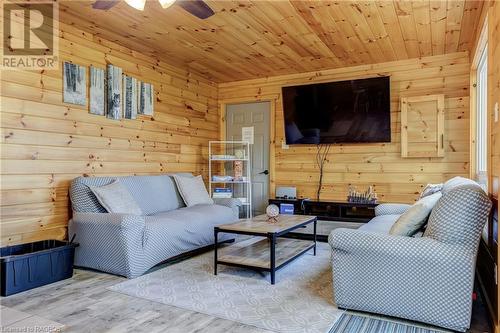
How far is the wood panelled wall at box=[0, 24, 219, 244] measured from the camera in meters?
3.15

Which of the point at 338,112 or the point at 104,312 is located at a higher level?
the point at 338,112

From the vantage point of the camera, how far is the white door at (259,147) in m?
5.73

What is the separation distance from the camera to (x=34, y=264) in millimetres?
2832

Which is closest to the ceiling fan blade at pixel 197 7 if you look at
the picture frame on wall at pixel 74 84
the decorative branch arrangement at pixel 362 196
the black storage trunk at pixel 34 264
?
the picture frame on wall at pixel 74 84

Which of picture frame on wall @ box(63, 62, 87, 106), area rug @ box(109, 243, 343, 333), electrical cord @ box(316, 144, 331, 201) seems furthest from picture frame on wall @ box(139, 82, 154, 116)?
electrical cord @ box(316, 144, 331, 201)

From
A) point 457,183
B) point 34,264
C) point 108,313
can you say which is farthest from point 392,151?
point 34,264

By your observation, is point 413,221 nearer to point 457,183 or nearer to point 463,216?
point 463,216

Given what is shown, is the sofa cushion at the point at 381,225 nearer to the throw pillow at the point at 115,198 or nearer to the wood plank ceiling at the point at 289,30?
the wood plank ceiling at the point at 289,30

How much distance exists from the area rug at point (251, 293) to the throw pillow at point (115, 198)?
0.70 m

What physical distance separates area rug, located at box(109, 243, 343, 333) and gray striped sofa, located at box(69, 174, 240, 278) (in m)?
0.20

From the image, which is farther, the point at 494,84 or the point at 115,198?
the point at 115,198

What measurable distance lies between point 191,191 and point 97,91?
1.64m

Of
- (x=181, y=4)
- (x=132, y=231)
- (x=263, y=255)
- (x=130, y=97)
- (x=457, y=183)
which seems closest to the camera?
(x=181, y=4)

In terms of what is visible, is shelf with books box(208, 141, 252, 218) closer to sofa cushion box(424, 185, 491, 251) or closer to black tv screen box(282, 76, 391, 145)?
black tv screen box(282, 76, 391, 145)
